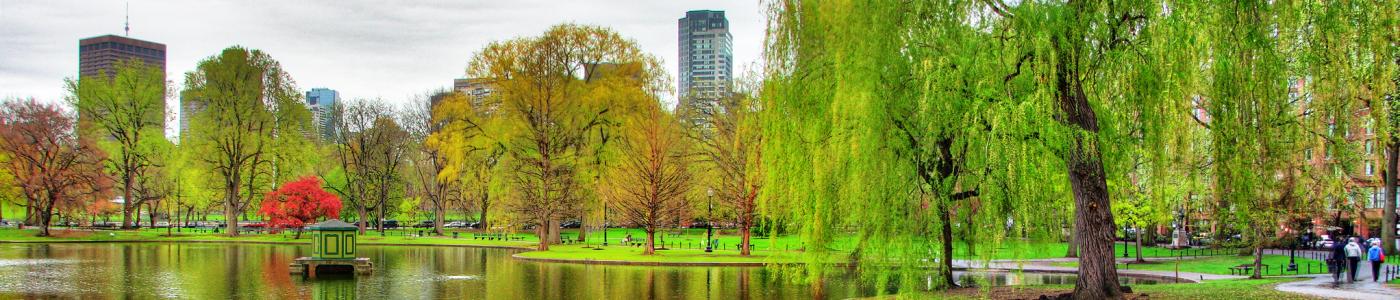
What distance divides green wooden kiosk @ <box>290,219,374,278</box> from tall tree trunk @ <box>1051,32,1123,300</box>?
2486cm

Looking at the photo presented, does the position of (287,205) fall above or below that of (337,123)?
below

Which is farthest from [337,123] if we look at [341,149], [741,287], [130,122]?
[741,287]

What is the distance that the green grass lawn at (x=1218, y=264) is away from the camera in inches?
1321

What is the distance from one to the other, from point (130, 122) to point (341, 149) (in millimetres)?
13786

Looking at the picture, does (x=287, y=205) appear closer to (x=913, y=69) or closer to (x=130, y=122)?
(x=130, y=122)

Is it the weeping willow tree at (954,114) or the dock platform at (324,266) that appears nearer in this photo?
the weeping willow tree at (954,114)

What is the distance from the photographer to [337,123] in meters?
71.8

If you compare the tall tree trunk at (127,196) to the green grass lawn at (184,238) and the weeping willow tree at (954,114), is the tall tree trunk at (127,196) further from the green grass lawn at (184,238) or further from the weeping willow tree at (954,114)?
the weeping willow tree at (954,114)

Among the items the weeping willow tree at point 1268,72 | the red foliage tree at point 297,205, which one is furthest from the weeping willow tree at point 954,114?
the red foliage tree at point 297,205

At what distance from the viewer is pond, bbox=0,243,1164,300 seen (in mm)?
24986

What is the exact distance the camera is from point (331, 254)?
33.3 meters

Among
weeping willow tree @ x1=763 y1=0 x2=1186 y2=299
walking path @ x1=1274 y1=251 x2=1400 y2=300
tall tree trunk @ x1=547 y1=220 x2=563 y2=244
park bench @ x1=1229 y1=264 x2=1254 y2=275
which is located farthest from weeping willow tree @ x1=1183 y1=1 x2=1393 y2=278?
tall tree trunk @ x1=547 y1=220 x2=563 y2=244

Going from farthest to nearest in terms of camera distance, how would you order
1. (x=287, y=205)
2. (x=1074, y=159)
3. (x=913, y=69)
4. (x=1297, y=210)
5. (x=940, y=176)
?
(x=287, y=205) < (x=1297, y=210) < (x=940, y=176) < (x=913, y=69) < (x=1074, y=159)

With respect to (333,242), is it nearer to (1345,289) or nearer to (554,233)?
(554,233)
